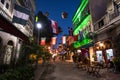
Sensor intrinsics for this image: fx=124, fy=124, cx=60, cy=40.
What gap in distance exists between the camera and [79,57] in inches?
1085

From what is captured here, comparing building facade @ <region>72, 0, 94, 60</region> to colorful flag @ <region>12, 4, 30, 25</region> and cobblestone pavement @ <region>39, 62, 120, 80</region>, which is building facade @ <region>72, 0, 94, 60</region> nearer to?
cobblestone pavement @ <region>39, 62, 120, 80</region>

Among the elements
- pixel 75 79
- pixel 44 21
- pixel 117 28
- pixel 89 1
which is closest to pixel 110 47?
pixel 117 28

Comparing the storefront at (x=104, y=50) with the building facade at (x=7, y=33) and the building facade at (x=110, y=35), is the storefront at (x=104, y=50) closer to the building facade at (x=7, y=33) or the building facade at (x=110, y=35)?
the building facade at (x=110, y=35)

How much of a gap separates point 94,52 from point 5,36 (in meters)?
15.7

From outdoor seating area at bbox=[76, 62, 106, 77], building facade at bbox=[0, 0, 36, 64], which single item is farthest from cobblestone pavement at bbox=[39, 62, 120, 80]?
building facade at bbox=[0, 0, 36, 64]

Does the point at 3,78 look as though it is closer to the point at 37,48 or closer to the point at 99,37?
the point at 37,48

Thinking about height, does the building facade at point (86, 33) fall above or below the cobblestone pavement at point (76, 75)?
above

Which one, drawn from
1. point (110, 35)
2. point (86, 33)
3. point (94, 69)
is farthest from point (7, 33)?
point (86, 33)

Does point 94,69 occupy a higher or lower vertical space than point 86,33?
lower

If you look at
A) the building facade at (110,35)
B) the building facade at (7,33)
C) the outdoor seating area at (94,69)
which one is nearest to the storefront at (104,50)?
the building facade at (110,35)

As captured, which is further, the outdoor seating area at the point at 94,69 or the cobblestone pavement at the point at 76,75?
the outdoor seating area at the point at 94,69

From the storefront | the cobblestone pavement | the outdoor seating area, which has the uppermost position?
the storefront

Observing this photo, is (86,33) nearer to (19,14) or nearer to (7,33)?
(7,33)

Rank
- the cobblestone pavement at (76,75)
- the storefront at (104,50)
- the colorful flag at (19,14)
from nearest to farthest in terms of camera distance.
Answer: the colorful flag at (19,14), the cobblestone pavement at (76,75), the storefront at (104,50)
